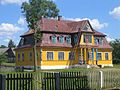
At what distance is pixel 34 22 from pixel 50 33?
3.51 meters

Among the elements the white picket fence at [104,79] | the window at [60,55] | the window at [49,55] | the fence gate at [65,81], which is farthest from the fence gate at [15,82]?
the window at [60,55]

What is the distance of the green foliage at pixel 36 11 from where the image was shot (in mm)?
58475

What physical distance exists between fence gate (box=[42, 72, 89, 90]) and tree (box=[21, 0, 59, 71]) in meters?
37.7

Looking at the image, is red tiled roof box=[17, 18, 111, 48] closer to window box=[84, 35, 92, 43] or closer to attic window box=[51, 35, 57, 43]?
attic window box=[51, 35, 57, 43]

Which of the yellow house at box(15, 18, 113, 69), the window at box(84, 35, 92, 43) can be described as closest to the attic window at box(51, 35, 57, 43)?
the yellow house at box(15, 18, 113, 69)

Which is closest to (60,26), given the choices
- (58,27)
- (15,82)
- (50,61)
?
(58,27)

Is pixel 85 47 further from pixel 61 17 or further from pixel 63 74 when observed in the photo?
pixel 63 74

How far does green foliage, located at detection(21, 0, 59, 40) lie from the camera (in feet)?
192

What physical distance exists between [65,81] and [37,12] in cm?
4856

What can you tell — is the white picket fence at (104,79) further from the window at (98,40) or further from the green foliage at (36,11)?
the window at (98,40)

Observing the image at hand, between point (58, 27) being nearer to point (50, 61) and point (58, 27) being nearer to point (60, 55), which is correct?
point (60, 55)

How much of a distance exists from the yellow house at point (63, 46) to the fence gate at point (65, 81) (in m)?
39.8

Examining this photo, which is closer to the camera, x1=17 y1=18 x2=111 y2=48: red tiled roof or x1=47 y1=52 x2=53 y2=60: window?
x1=17 y1=18 x2=111 y2=48: red tiled roof

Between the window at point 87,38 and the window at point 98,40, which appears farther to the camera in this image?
the window at point 98,40
